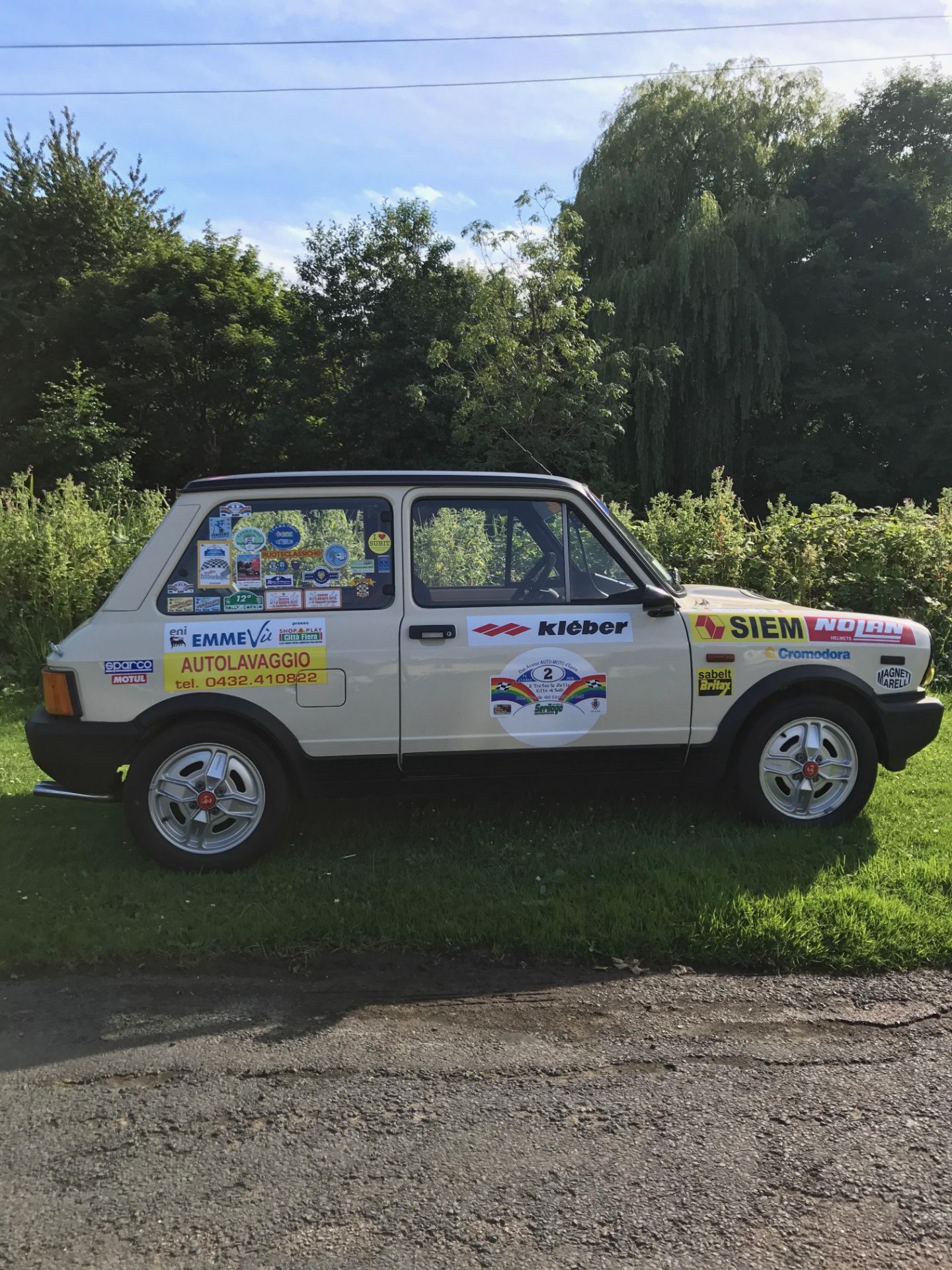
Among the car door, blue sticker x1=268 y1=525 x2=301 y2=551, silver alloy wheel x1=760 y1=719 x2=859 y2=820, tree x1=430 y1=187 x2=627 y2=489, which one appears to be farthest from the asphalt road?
tree x1=430 y1=187 x2=627 y2=489

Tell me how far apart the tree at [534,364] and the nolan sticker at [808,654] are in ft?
29.8

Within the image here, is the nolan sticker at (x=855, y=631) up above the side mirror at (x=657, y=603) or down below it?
below

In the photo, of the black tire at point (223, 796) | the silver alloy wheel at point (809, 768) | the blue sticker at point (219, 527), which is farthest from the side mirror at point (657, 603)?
the blue sticker at point (219, 527)

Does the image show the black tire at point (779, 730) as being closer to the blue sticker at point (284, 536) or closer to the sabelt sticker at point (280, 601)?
the sabelt sticker at point (280, 601)

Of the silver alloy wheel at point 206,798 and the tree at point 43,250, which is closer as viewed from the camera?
the silver alloy wheel at point 206,798

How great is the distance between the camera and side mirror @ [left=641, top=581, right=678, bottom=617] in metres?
4.29

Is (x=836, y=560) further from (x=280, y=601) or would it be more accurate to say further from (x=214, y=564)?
(x=214, y=564)

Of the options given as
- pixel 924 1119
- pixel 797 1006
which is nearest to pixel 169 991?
pixel 797 1006

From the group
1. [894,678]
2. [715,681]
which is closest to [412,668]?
[715,681]

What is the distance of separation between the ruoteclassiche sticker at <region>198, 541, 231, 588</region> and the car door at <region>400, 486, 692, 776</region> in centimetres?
86

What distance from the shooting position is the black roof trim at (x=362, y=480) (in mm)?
4320

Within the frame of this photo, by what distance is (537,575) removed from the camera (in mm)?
4480

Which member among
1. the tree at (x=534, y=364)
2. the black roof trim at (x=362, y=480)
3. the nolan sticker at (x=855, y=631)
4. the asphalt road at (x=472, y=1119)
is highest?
the tree at (x=534, y=364)

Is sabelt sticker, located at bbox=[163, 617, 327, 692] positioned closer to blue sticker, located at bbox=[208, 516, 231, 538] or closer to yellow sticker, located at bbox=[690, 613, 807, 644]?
blue sticker, located at bbox=[208, 516, 231, 538]
